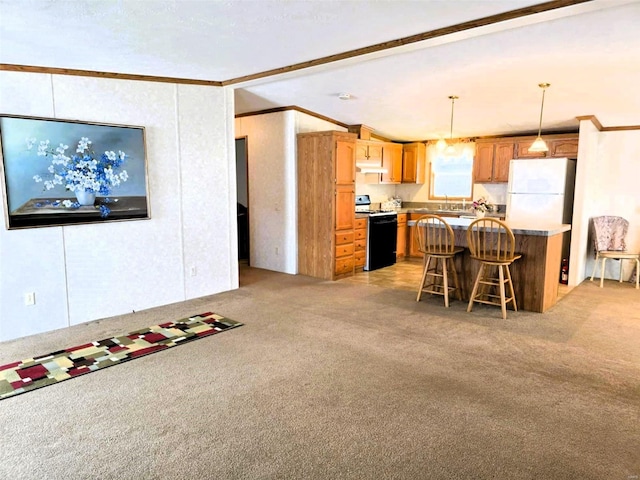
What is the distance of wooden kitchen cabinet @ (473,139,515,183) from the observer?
6707 mm

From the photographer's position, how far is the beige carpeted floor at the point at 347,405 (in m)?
2.07

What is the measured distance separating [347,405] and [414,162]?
614 centimetres

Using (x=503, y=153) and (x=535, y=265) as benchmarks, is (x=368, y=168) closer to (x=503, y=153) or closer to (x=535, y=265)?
(x=503, y=153)

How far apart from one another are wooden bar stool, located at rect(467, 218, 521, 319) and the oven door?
2.14 meters

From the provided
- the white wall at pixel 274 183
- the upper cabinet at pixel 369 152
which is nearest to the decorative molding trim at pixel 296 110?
the white wall at pixel 274 183

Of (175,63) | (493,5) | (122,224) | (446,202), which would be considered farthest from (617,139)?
(122,224)

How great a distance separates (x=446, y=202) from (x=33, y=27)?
6.65 metres

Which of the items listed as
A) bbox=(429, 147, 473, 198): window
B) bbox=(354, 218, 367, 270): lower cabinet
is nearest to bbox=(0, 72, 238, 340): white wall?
bbox=(354, 218, 367, 270): lower cabinet

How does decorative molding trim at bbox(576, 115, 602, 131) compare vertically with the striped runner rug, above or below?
above

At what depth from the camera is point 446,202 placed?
7844 millimetres

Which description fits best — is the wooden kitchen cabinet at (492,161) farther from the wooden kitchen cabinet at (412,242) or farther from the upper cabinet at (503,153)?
the wooden kitchen cabinet at (412,242)

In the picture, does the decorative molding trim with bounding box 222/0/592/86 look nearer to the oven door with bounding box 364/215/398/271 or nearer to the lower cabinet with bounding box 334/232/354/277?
the lower cabinet with bounding box 334/232/354/277

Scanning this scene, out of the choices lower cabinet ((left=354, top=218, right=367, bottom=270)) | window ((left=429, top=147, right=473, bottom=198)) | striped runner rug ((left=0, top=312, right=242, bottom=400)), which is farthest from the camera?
window ((left=429, top=147, right=473, bottom=198))

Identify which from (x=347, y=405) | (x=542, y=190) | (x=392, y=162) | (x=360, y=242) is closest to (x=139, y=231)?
(x=347, y=405)
